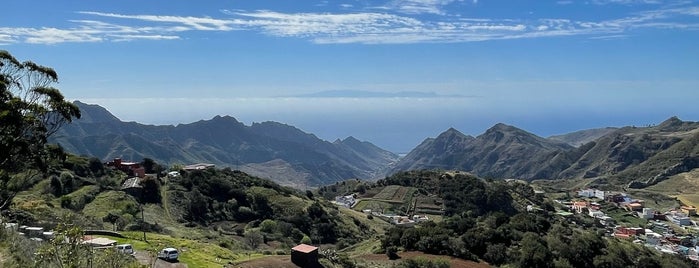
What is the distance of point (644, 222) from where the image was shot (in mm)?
96250

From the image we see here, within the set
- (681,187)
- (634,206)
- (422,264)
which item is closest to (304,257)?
(422,264)

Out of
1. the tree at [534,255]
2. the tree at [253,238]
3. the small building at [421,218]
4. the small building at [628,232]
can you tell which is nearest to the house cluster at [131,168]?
the tree at [253,238]

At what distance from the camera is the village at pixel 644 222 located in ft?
238

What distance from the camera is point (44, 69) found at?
21281 millimetres

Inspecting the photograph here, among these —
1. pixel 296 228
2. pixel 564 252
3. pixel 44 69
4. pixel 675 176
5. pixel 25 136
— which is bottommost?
pixel 675 176

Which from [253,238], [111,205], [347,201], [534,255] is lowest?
[347,201]

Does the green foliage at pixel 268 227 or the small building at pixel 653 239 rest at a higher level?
the green foliage at pixel 268 227

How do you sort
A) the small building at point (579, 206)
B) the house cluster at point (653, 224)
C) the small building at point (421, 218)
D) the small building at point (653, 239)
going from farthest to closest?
1. the small building at point (579, 206)
2. the small building at point (421, 218)
3. the small building at point (653, 239)
4. the house cluster at point (653, 224)

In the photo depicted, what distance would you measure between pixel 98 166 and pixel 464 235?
43.3m

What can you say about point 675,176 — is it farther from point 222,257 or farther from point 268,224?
point 222,257

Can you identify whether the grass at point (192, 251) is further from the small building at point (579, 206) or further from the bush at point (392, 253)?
the small building at point (579, 206)

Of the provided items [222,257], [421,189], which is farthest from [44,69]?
[421,189]

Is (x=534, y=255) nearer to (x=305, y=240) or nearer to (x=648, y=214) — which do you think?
(x=305, y=240)

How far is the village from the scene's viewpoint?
7256 cm
